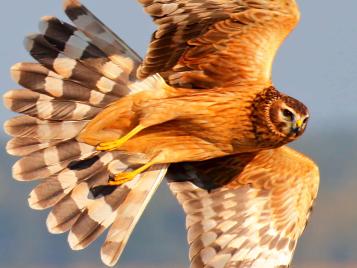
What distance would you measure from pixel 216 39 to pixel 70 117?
1623 mm

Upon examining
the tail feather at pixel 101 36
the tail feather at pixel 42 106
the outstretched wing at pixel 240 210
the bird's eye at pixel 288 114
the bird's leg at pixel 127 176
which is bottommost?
the outstretched wing at pixel 240 210

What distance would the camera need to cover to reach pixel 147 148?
1186 cm

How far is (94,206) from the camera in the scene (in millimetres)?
12742

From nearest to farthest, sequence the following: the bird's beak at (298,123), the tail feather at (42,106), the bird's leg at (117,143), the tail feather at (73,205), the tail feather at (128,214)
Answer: the bird's beak at (298,123) < the bird's leg at (117,143) < the tail feather at (42,106) < the tail feather at (128,214) < the tail feather at (73,205)

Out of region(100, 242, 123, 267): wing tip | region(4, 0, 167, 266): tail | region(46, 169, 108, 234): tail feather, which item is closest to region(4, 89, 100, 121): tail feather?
region(4, 0, 167, 266): tail

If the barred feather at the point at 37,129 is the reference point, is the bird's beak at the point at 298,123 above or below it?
below

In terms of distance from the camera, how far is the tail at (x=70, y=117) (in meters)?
12.5

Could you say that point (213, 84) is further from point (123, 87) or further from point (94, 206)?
point (94, 206)

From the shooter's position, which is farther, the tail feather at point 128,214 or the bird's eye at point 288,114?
the tail feather at point 128,214

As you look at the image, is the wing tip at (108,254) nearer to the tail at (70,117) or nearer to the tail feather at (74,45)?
the tail at (70,117)

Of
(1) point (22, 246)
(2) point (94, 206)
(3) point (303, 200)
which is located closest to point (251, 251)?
(3) point (303, 200)

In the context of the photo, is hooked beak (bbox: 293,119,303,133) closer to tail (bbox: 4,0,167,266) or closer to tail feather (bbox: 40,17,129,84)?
tail (bbox: 4,0,167,266)

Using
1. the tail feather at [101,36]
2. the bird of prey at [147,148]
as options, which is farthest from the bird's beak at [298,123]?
the tail feather at [101,36]

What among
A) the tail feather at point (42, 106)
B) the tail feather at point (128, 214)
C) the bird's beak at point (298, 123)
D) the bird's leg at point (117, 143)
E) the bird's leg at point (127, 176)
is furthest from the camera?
the tail feather at point (128, 214)
